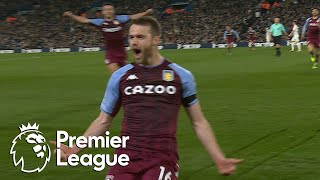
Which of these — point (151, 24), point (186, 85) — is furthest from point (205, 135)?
point (151, 24)

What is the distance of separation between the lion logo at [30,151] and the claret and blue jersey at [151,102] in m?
3.34

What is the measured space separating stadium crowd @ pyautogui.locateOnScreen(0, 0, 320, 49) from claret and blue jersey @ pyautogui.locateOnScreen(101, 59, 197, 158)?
5272 cm

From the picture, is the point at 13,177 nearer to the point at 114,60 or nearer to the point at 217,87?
the point at 114,60

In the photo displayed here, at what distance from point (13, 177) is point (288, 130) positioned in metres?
4.94

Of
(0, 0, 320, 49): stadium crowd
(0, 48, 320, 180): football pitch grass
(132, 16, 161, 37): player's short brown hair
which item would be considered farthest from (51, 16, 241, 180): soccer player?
(0, 0, 320, 49): stadium crowd

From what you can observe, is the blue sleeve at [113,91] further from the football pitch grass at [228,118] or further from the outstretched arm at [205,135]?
the football pitch grass at [228,118]

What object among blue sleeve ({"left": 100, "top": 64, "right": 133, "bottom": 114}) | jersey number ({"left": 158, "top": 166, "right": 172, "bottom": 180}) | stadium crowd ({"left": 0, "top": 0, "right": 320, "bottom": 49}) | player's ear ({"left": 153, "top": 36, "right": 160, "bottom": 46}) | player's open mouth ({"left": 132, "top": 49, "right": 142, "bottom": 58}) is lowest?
stadium crowd ({"left": 0, "top": 0, "right": 320, "bottom": 49})

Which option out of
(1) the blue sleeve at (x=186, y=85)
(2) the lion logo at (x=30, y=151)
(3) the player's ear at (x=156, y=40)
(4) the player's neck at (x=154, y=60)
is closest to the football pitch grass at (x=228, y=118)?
(2) the lion logo at (x=30, y=151)

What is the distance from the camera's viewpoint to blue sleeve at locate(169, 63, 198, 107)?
16.7 ft

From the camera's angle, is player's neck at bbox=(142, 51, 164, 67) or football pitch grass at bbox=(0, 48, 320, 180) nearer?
player's neck at bbox=(142, 51, 164, 67)

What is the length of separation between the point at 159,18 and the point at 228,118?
177 feet

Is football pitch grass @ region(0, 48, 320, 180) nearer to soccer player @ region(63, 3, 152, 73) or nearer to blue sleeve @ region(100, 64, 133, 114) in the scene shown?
soccer player @ region(63, 3, 152, 73)

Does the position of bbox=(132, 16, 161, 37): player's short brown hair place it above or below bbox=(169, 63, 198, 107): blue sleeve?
above

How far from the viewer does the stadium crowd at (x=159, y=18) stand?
59375 mm
